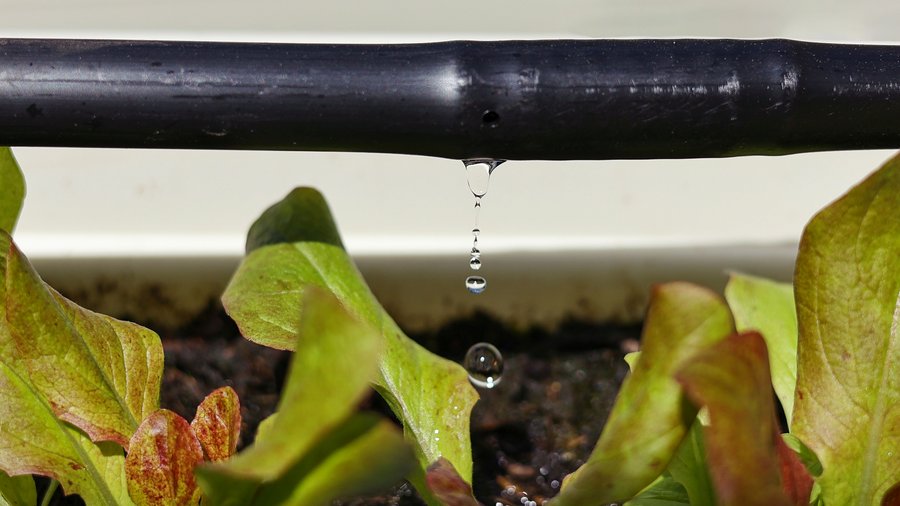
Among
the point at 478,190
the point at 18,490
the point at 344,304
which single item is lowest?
the point at 18,490

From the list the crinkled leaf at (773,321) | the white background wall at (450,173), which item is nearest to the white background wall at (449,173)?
the white background wall at (450,173)

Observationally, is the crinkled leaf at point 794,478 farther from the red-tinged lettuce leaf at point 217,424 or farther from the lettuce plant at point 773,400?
the red-tinged lettuce leaf at point 217,424

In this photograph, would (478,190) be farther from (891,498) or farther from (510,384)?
(891,498)

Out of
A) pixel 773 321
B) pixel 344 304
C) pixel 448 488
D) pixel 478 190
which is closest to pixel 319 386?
pixel 448 488

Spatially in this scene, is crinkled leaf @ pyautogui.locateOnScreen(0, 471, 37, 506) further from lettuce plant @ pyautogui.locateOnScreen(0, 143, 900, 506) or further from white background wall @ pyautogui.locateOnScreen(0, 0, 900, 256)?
white background wall @ pyautogui.locateOnScreen(0, 0, 900, 256)

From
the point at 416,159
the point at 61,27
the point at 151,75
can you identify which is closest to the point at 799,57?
the point at 151,75

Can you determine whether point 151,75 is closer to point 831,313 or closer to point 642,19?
point 831,313
